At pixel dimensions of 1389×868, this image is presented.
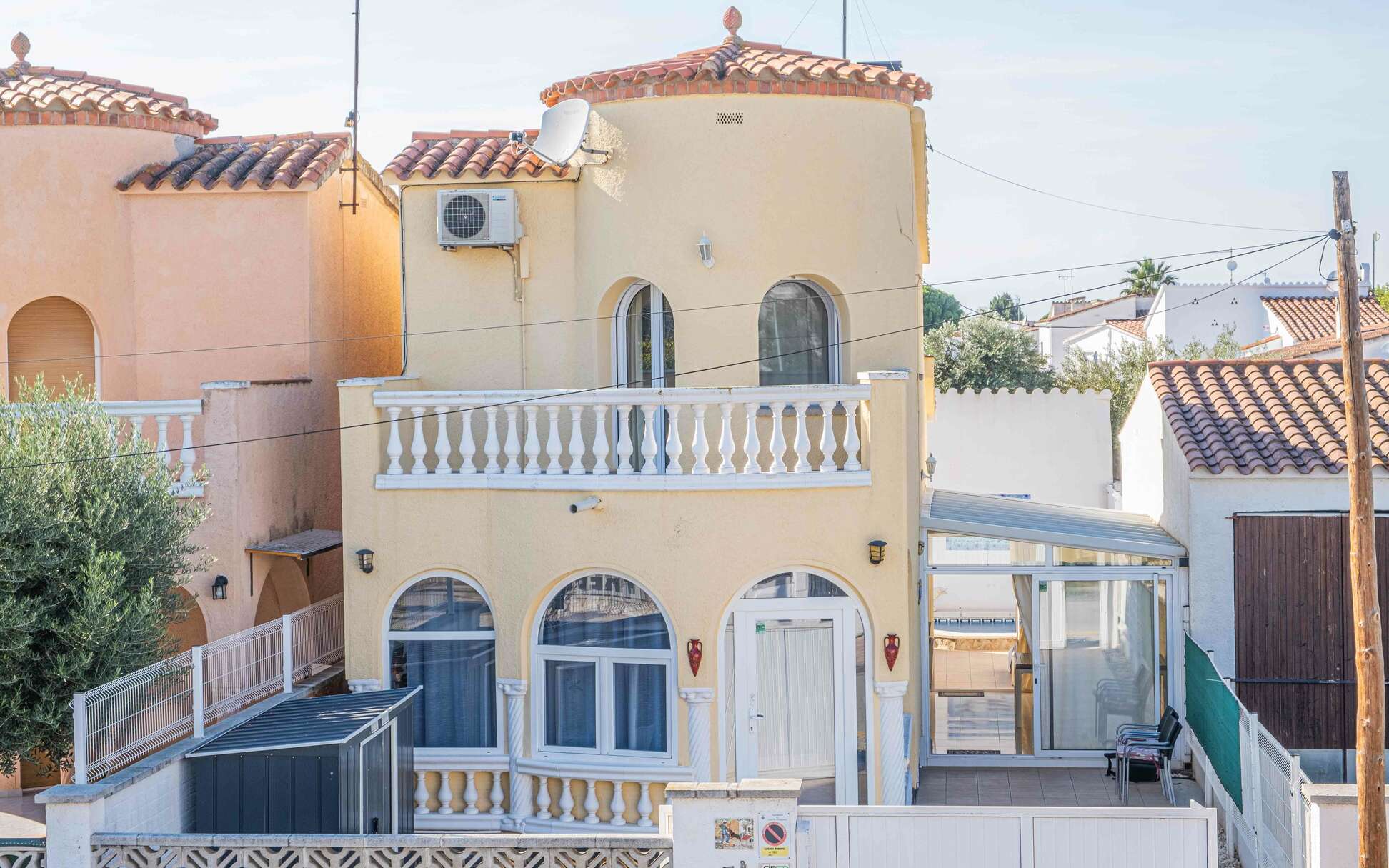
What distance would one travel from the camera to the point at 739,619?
43.9 ft

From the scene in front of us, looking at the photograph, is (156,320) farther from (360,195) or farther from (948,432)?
(948,432)

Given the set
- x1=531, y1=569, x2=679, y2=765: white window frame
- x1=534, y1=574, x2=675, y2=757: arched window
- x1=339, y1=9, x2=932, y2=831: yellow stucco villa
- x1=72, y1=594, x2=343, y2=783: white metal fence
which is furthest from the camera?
x1=534, y1=574, x2=675, y2=757: arched window

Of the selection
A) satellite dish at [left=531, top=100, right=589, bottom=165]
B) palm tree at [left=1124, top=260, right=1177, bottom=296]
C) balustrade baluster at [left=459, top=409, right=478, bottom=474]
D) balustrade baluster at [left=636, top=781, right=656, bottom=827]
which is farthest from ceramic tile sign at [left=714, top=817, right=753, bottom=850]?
palm tree at [left=1124, top=260, right=1177, bottom=296]

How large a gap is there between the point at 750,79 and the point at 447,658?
7.07m

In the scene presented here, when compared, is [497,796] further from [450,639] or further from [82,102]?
[82,102]

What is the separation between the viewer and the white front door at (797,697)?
44.0ft

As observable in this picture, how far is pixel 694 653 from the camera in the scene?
522 inches

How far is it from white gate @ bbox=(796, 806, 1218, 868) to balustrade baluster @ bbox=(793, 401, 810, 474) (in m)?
3.90

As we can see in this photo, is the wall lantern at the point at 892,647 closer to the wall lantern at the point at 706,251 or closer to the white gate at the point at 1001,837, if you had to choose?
the white gate at the point at 1001,837

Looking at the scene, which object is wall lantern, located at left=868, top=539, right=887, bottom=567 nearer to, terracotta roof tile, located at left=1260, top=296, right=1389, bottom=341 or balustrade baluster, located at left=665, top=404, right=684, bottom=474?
balustrade baluster, located at left=665, top=404, right=684, bottom=474

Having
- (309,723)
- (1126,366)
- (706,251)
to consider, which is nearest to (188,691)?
(309,723)

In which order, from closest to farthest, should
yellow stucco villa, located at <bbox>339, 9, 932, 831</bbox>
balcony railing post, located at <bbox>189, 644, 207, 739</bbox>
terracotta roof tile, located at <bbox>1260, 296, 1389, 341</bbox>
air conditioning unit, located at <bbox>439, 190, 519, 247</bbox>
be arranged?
balcony railing post, located at <bbox>189, 644, 207, 739</bbox>, yellow stucco villa, located at <bbox>339, 9, 932, 831</bbox>, air conditioning unit, located at <bbox>439, 190, 519, 247</bbox>, terracotta roof tile, located at <bbox>1260, 296, 1389, 341</bbox>

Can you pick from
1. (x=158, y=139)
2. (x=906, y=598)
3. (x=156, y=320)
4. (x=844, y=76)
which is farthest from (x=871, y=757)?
(x=158, y=139)

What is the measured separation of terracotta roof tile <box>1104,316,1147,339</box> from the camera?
57.0 m
